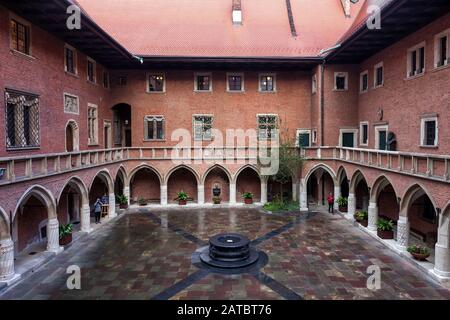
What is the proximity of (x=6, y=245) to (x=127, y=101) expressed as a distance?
1691 centimetres

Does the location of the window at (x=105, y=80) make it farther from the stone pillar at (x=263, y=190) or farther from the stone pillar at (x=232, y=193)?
the stone pillar at (x=263, y=190)

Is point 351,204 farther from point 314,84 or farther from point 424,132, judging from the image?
point 314,84

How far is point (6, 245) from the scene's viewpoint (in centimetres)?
1201

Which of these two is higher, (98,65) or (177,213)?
(98,65)

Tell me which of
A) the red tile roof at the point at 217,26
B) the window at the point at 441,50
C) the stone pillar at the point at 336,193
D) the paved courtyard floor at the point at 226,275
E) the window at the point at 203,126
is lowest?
the paved courtyard floor at the point at 226,275

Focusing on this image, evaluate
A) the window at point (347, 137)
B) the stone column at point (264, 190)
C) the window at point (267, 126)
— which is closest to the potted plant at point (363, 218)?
Answer: the window at point (347, 137)

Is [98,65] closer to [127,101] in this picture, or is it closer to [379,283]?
[127,101]

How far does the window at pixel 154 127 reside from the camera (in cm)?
2705

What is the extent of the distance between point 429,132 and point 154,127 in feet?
63.2

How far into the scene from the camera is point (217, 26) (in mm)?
27688

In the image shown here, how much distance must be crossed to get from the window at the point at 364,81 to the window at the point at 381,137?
3.60 m
